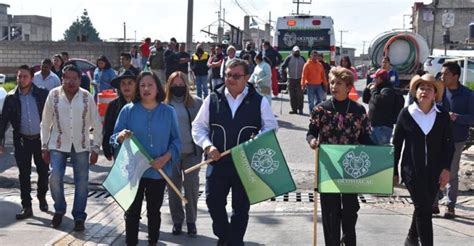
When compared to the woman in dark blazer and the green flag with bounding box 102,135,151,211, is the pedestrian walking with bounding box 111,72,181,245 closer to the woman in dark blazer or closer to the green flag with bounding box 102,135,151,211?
the green flag with bounding box 102,135,151,211

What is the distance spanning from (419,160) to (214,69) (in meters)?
12.8

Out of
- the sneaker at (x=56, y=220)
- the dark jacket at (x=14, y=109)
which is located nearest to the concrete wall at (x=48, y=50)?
the dark jacket at (x=14, y=109)

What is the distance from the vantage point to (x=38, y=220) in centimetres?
811

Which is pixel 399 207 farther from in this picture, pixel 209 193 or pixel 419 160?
pixel 209 193

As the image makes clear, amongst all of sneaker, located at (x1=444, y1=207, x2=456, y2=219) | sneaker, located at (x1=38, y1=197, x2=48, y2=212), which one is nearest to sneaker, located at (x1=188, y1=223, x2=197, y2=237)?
sneaker, located at (x1=38, y1=197, x2=48, y2=212)

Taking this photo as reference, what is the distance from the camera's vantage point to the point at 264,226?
789 centimetres

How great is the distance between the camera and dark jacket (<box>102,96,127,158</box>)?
712cm

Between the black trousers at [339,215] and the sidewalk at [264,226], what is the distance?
0.99m

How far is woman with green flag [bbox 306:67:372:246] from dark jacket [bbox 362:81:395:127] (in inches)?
142

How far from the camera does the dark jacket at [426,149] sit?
6.39 m

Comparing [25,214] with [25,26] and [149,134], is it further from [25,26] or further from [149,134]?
[25,26]

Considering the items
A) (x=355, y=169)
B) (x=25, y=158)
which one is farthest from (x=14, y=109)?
(x=355, y=169)

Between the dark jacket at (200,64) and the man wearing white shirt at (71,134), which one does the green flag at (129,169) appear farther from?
the dark jacket at (200,64)

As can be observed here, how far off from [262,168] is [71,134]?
94.4 inches
